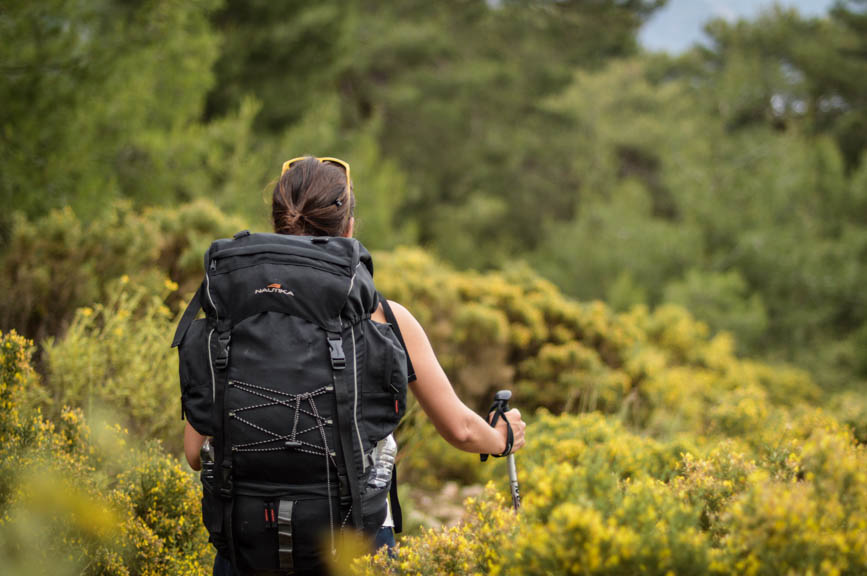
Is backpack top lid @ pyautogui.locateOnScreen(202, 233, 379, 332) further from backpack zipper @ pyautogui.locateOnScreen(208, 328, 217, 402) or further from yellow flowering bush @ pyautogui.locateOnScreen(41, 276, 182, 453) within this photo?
yellow flowering bush @ pyautogui.locateOnScreen(41, 276, 182, 453)

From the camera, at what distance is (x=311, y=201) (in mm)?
2156

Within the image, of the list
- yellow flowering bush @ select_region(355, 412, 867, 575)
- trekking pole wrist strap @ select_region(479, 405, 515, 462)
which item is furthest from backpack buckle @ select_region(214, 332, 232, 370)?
trekking pole wrist strap @ select_region(479, 405, 515, 462)

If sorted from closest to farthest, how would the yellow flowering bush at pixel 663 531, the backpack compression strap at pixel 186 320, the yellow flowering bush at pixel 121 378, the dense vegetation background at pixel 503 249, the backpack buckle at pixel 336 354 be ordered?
1. the yellow flowering bush at pixel 663 531
2. the backpack buckle at pixel 336 354
3. the backpack compression strap at pixel 186 320
4. the dense vegetation background at pixel 503 249
5. the yellow flowering bush at pixel 121 378

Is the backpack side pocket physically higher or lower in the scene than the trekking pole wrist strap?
higher

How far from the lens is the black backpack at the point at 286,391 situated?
1919mm

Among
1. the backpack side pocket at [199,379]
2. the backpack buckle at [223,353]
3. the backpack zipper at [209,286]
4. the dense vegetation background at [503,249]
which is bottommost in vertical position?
the dense vegetation background at [503,249]

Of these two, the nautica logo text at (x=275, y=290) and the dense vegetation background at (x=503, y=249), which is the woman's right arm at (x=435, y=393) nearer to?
the dense vegetation background at (x=503, y=249)

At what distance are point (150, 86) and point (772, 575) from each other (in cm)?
770

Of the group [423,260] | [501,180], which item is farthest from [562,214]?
[423,260]

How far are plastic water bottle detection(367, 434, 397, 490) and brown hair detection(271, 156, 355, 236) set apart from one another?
0.69m

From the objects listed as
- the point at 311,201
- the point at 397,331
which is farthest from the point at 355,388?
the point at 311,201

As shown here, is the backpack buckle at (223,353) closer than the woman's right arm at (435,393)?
Yes

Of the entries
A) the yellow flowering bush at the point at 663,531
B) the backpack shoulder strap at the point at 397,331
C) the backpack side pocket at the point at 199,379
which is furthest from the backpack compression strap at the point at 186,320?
the yellow flowering bush at the point at 663,531

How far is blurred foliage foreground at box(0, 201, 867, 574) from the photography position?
5.73 feet
